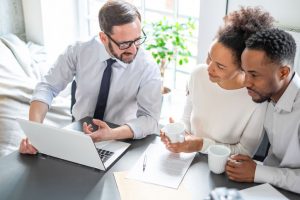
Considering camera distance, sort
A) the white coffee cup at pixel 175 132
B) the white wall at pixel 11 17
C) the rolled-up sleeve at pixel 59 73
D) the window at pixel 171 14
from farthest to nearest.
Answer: the white wall at pixel 11 17 < the window at pixel 171 14 < the rolled-up sleeve at pixel 59 73 < the white coffee cup at pixel 175 132

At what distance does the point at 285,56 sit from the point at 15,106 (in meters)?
1.72

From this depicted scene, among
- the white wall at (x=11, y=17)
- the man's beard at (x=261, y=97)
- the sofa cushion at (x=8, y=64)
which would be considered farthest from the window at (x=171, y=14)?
the man's beard at (x=261, y=97)

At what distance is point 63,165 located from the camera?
4.61ft

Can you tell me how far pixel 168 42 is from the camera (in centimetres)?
267

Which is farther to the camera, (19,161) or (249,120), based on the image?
(249,120)

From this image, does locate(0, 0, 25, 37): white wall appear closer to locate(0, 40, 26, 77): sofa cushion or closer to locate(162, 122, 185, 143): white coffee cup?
locate(0, 40, 26, 77): sofa cushion

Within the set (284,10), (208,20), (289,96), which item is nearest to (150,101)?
(289,96)

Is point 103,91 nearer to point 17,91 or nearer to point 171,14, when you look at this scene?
point 17,91

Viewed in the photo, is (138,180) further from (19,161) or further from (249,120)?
(249,120)

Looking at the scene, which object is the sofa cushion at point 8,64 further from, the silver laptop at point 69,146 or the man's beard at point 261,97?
the man's beard at point 261,97

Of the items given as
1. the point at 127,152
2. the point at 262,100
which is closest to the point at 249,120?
the point at 262,100

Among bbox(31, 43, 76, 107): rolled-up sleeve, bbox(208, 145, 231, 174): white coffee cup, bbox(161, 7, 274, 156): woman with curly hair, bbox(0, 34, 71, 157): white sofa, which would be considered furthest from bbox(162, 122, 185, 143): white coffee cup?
bbox(0, 34, 71, 157): white sofa

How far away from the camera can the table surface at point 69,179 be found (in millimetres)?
1258

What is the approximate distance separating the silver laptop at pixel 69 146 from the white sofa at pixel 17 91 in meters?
0.84
